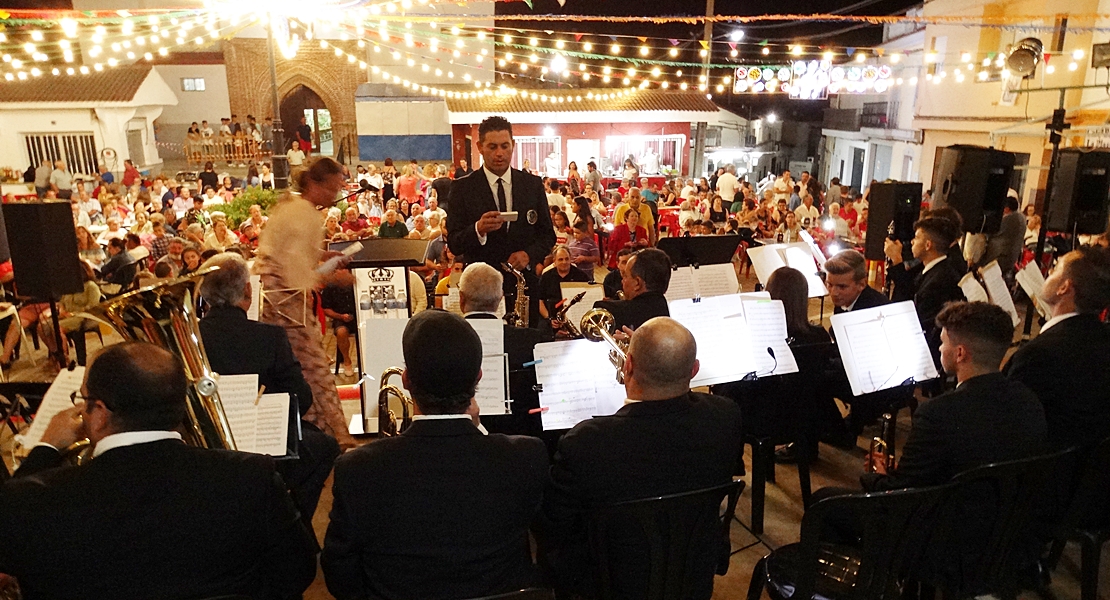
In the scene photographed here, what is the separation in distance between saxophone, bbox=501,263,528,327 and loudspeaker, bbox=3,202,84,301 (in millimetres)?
3689

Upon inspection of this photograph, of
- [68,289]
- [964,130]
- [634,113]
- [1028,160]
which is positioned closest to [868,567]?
[68,289]

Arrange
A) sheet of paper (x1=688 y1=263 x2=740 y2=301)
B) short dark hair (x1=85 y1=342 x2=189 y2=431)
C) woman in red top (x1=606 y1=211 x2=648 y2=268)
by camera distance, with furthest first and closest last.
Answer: woman in red top (x1=606 y1=211 x2=648 y2=268)
sheet of paper (x1=688 y1=263 x2=740 y2=301)
short dark hair (x1=85 y1=342 x2=189 y2=431)

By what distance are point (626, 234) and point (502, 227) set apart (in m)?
5.16

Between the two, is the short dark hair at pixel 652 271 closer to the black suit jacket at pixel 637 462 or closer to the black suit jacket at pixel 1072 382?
the black suit jacket at pixel 637 462

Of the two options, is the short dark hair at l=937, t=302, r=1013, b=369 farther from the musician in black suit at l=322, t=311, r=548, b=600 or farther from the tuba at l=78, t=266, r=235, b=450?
the tuba at l=78, t=266, r=235, b=450

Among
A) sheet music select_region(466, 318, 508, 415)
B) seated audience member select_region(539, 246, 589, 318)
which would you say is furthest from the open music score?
seated audience member select_region(539, 246, 589, 318)

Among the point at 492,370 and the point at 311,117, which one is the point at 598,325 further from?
the point at 311,117

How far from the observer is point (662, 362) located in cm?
241

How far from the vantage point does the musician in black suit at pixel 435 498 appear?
1979 millimetres

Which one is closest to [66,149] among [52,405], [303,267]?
[303,267]

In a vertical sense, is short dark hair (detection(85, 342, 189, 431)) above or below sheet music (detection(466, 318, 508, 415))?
above

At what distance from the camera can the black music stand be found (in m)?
5.89

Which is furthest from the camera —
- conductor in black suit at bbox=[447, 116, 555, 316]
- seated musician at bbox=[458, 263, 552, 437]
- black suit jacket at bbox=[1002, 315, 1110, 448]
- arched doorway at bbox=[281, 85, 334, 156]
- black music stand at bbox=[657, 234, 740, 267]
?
arched doorway at bbox=[281, 85, 334, 156]

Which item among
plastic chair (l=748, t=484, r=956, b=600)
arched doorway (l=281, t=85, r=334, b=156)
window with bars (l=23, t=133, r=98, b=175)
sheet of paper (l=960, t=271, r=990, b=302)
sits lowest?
plastic chair (l=748, t=484, r=956, b=600)
